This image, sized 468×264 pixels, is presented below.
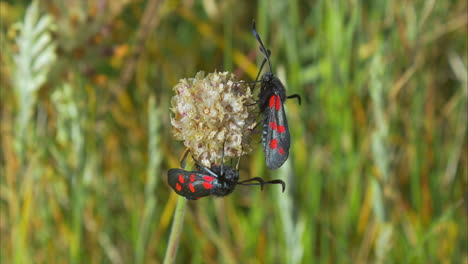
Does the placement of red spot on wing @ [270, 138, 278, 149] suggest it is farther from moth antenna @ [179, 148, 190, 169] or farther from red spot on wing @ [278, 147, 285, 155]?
moth antenna @ [179, 148, 190, 169]

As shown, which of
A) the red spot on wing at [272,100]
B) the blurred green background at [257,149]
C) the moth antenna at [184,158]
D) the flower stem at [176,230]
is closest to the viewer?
the flower stem at [176,230]

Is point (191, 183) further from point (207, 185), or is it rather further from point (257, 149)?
point (257, 149)

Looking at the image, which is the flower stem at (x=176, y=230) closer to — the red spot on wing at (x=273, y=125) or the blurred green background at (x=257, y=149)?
the red spot on wing at (x=273, y=125)

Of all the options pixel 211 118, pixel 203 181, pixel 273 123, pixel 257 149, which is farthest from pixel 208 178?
pixel 257 149

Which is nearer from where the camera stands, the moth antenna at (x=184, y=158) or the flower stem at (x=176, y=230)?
the flower stem at (x=176, y=230)

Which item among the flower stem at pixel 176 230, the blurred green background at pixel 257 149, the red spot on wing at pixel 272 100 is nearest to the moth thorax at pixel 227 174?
the flower stem at pixel 176 230

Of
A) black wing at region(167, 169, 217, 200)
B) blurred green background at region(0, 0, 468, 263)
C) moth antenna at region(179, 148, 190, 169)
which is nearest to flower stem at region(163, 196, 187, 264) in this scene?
black wing at region(167, 169, 217, 200)
